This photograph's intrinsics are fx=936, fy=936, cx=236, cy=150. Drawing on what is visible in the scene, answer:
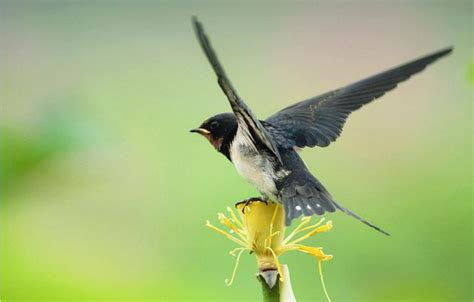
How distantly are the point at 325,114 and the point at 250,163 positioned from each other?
0.93 ft

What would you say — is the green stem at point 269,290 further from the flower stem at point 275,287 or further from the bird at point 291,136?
the bird at point 291,136

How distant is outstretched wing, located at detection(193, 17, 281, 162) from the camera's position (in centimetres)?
113

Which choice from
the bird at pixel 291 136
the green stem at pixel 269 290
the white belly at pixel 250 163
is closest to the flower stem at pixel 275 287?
the green stem at pixel 269 290

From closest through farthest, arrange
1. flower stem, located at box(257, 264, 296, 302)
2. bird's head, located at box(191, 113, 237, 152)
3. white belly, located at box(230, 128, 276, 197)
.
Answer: flower stem, located at box(257, 264, 296, 302)
white belly, located at box(230, 128, 276, 197)
bird's head, located at box(191, 113, 237, 152)

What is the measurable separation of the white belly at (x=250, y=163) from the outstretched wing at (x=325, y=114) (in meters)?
0.13

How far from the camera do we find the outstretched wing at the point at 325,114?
1767 millimetres

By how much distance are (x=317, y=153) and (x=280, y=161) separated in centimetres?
238

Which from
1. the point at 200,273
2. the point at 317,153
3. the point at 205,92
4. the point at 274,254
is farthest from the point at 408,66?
the point at 205,92

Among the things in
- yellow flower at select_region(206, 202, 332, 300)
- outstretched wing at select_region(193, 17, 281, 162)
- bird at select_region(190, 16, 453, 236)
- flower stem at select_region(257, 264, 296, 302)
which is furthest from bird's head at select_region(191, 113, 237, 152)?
flower stem at select_region(257, 264, 296, 302)

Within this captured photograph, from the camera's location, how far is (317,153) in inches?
158

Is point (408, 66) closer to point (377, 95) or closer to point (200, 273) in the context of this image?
point (377, 95)

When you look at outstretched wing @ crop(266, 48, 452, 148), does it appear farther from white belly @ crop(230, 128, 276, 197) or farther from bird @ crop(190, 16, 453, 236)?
white belly @ crop(230, 128, 276, 197)

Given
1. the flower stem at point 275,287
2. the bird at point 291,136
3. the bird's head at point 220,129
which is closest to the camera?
the flower stem at point 275,287

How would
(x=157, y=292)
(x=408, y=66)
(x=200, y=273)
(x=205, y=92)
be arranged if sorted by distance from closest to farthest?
(x=408, y=66)
(x=157, y=292)
(x=200, y=273)
(x=205, y=92)
